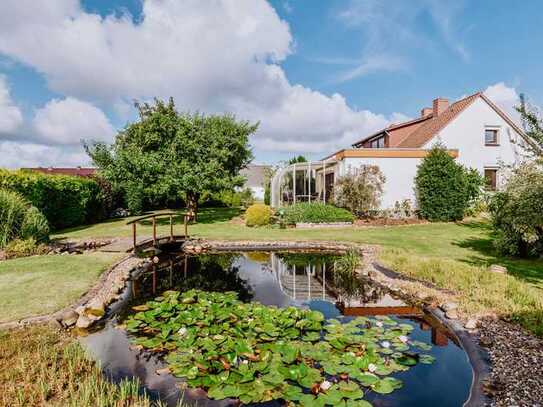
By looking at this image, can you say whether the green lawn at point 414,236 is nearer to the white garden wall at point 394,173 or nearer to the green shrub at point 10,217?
the white garden wall at point 394,173

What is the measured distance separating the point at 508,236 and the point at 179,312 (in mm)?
8839

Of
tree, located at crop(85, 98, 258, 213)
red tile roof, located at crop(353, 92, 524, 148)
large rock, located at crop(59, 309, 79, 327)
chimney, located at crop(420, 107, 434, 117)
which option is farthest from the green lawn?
chimney, located at crop(420, 107, 434, 117)

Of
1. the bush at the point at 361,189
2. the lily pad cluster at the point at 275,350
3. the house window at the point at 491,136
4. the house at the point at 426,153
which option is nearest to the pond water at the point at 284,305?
the lily pad cluster at the point at 275,350

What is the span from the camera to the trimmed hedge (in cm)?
1230

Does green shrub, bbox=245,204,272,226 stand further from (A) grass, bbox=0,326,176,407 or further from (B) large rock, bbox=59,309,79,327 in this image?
(A) grass, bbox=0,326,176,407

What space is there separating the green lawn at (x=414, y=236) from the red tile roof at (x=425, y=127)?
667cm

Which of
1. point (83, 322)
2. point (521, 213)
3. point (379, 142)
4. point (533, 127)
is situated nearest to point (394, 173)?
point (379, 142)

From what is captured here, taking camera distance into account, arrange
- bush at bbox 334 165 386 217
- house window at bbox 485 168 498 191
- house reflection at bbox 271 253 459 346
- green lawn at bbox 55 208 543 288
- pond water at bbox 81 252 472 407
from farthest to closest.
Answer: house window at bbox 485 168 498 191
bush at bbox 334 165 386 217
green lawn at bbox 55 208 543 288
house reflection at bbox 271 253 459 346
pond water at bbox 81 252 472 407

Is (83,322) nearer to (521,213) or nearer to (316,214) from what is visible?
(521,213)

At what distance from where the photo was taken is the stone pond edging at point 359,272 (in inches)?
163

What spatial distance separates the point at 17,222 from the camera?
9.82m

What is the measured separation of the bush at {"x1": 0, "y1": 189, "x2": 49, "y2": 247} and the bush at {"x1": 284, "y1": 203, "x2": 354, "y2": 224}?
9.95m

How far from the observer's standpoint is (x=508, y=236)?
913 centimetres

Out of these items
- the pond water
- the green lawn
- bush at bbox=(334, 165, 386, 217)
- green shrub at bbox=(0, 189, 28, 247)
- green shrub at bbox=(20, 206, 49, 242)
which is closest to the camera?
the pond water
